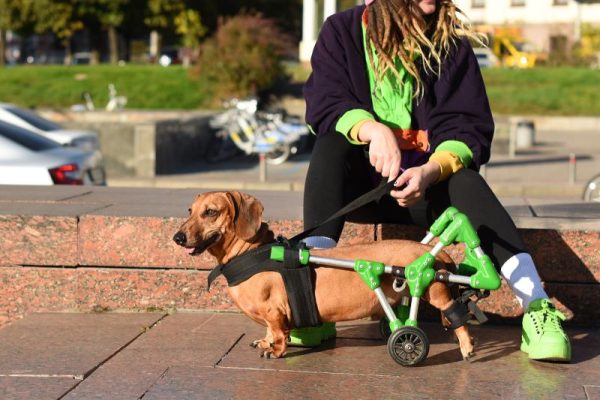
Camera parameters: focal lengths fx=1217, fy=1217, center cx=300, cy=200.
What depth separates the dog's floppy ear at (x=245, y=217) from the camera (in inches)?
181

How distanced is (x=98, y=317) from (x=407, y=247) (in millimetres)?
1711

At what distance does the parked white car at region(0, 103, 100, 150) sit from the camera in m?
15.2

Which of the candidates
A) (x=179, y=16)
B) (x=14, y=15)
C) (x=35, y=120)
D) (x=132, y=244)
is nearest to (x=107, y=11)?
(x=179, y=16)

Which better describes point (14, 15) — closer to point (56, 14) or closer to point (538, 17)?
point (56, 14)

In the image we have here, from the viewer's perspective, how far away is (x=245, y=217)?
15.2ft

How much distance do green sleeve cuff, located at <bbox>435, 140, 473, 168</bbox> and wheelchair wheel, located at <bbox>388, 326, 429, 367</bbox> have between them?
0.73 m

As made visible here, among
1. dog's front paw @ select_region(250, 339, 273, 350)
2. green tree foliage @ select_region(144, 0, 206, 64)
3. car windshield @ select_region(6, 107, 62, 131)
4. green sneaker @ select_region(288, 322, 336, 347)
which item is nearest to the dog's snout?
dog's front paw @ select_region(250, 339, 273, 350)

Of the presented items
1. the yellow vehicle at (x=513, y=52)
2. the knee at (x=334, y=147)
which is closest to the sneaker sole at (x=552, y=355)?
the knee at (x=334, y=147)

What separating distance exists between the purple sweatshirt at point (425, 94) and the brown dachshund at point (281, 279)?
0.50m

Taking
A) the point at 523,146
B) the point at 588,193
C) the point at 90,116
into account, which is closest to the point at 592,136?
the point at 523,146

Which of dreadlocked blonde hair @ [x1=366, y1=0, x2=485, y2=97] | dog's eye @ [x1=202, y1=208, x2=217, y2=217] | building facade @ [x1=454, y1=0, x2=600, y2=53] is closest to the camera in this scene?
dog's eye @ [x1=202, y1=208, x2=217, y2=217]

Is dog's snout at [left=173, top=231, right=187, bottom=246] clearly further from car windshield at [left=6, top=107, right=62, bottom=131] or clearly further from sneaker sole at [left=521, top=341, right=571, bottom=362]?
car windshield at [left=6, top=107, right=62, bottom=131]

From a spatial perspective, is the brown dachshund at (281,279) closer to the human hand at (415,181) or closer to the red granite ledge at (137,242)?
the human hand at (415,181)

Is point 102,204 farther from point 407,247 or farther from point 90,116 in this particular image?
point 90,116
